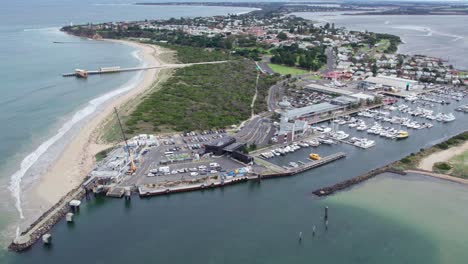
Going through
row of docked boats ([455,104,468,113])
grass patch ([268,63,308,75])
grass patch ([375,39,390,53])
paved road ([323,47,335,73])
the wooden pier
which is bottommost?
the wooden pier

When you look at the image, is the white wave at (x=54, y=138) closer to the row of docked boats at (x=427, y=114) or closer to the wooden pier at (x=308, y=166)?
the wooden pier at (x=308, y=166)

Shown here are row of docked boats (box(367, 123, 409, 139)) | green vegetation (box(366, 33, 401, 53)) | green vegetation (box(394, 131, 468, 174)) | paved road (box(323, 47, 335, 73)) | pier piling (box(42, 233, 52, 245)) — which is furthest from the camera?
green vegetation (box(366, 33, 401, 53))

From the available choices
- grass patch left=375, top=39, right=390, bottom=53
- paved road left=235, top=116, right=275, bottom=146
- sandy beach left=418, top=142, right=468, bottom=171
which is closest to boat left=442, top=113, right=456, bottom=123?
sandy beach left=418, top=142, right=468, bottom=171

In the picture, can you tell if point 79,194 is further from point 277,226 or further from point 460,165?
point 460,165

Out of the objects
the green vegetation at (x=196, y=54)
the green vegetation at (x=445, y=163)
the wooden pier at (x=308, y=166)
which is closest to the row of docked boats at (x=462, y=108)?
the green vegetation at (x=445, y=163)

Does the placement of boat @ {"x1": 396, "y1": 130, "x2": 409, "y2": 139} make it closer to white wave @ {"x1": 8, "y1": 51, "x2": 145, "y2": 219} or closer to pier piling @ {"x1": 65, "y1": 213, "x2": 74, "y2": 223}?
pier piling @ {"x1": 65, "y1": 213, "x2": 74, "y2": 223}

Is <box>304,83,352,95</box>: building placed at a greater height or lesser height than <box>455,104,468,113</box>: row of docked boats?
greater

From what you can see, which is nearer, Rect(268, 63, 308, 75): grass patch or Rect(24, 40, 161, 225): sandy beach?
Rect(24, 40, 161, 225): sandy beach
